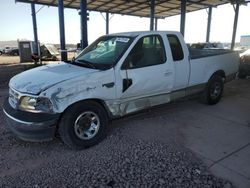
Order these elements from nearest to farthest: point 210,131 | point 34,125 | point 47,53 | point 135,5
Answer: point 34,125 < point 210,131 < point 135,5 < point 47,53

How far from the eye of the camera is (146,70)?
4418 millimetres

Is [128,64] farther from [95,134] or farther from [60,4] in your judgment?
[60,4]

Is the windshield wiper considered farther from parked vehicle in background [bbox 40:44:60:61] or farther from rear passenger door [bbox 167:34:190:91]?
parked vehicle in background [bbox 40:44:60:61]

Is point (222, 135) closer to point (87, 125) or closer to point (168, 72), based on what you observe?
point (168, 72)

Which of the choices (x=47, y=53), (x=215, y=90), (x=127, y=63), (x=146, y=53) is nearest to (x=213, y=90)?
(x=215, y=90)

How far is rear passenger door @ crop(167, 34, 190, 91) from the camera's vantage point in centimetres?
496

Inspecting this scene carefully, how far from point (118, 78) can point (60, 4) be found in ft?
26.9

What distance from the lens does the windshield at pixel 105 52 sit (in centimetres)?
417

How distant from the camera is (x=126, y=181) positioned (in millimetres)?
3008

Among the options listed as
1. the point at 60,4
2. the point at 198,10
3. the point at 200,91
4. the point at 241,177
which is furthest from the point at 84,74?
the point at 198,10

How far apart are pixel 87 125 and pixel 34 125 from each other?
869mm

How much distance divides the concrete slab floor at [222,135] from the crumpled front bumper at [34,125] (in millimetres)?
2289

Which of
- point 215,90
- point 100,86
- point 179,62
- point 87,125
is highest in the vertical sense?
point 179,62

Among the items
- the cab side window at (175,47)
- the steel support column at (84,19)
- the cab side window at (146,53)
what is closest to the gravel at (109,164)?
the cab side window at (146,53)
